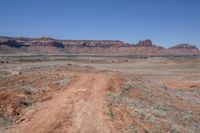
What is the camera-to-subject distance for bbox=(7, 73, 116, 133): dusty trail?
13.7 meters

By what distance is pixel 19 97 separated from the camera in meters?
20.5

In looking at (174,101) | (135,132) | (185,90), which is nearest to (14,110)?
(135,132)

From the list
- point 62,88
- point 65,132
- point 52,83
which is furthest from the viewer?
point 52,83

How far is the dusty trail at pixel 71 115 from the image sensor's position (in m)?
13.7

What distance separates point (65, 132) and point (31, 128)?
1734mm

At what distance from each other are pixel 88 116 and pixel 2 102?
6874mm

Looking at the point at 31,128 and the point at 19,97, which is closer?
the point at 31,128

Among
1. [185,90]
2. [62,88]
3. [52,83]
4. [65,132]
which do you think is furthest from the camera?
[185,90]

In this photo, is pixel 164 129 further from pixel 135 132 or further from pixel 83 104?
pixel 83 104

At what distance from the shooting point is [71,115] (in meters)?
15.6

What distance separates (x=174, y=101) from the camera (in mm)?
26797

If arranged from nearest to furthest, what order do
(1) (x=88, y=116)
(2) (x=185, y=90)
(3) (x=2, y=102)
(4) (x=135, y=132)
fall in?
(4) (x=135, y=132)
(1) (x=88, y=116)
(3) (x=2, y=102)
(2) (x=185, y=90)

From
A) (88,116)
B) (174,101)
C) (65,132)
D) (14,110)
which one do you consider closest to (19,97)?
(14,110)

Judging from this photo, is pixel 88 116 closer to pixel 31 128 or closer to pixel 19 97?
pixel 31 128
